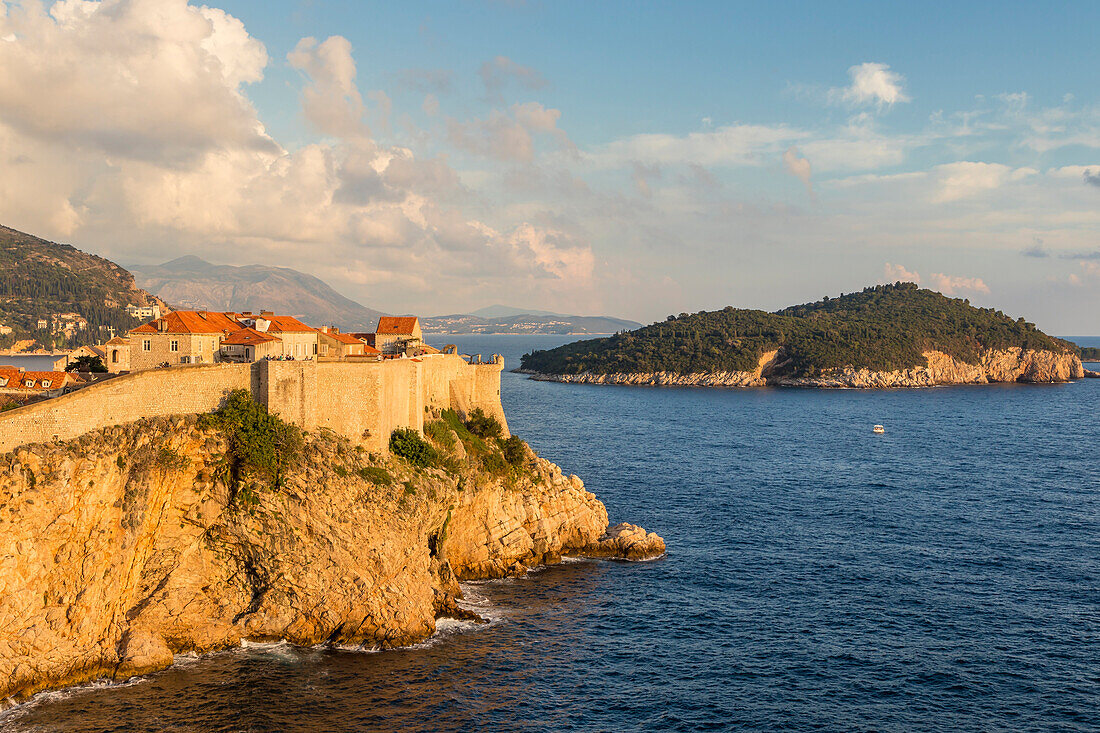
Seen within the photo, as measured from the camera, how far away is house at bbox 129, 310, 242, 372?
4712 cm

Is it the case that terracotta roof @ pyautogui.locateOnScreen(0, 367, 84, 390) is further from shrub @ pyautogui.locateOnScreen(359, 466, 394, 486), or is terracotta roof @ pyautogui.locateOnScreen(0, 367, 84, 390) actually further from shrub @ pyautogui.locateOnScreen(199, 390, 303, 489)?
shrub @ pyautogui.locateOnScreen(359, 466, 394, 486)

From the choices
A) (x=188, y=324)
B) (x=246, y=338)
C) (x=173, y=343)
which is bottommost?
(x=173, y=343)

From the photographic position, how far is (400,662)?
37969mm

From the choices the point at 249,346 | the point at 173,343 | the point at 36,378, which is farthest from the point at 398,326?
the point at 36,378

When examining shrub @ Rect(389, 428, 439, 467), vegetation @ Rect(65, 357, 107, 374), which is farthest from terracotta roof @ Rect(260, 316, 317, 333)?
shrub @ Rect(389, 428, 439, 467)

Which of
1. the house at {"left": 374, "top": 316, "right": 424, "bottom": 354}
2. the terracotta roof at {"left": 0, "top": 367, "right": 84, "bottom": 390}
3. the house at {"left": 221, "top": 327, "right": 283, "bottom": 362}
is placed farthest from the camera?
the house at {"left": 374, "top": 316, "right": 424, "bottom": 354}

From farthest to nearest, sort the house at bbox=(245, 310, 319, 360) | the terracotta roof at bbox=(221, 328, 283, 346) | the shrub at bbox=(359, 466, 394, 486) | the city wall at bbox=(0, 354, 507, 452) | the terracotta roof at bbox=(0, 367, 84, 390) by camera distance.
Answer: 1. the terracotta roof at bbox=(0, 367, 84, 390)
2. the house at bbox=(245, 310, 319, 360)
3. the terracotta roof at bbox=(221, 328, 283, 346)
4. the shrub at bbox=(359, 466, 394, 486)
5. the city wall at bbox=(0, 354, 507, 452)

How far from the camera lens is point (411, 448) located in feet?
159

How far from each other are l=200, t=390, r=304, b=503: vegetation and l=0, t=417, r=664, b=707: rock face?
0.55m

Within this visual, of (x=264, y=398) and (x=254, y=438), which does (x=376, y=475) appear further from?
(x=264, y=398)

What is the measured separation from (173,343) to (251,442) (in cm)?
1139

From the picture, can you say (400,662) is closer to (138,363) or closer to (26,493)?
(26,493)

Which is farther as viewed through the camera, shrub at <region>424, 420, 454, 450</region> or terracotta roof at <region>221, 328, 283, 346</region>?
shrub at <region>424, 420, 454, 450</region>

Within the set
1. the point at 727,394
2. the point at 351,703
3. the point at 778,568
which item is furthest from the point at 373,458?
the point at 727,394
